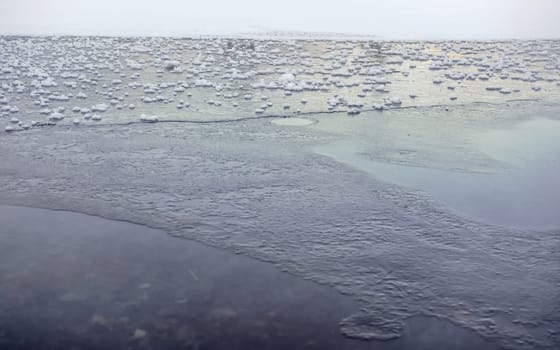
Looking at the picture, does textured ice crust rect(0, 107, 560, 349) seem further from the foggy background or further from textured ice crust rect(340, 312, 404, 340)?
the foggy background

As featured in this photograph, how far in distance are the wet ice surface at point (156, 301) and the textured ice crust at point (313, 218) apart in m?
0.26

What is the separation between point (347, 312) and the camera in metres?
5.59

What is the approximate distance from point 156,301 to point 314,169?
178 inches

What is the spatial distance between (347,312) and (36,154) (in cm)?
703

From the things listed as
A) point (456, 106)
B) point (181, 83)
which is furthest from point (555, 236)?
point (181, 83)

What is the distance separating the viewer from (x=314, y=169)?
9.59 metres

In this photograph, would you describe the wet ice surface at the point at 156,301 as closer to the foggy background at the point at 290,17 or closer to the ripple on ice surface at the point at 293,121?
the ripple on ice surface at the point at 293,121

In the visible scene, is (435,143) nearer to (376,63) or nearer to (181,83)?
Result: (181,83)

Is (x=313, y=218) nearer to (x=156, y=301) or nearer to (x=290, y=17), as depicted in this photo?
(x=156, y=301)

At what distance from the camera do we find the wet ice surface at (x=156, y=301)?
513 centimetres

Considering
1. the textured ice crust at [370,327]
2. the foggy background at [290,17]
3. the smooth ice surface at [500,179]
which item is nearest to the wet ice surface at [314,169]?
the textured ice crust at [370,327]

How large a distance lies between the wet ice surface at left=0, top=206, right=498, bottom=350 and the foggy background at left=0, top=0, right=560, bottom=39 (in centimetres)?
2753

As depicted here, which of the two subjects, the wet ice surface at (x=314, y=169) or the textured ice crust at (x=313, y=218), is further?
the wet ice surface at (x=314, y=169)

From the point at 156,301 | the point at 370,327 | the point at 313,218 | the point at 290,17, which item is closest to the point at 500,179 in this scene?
the point at 313,218
